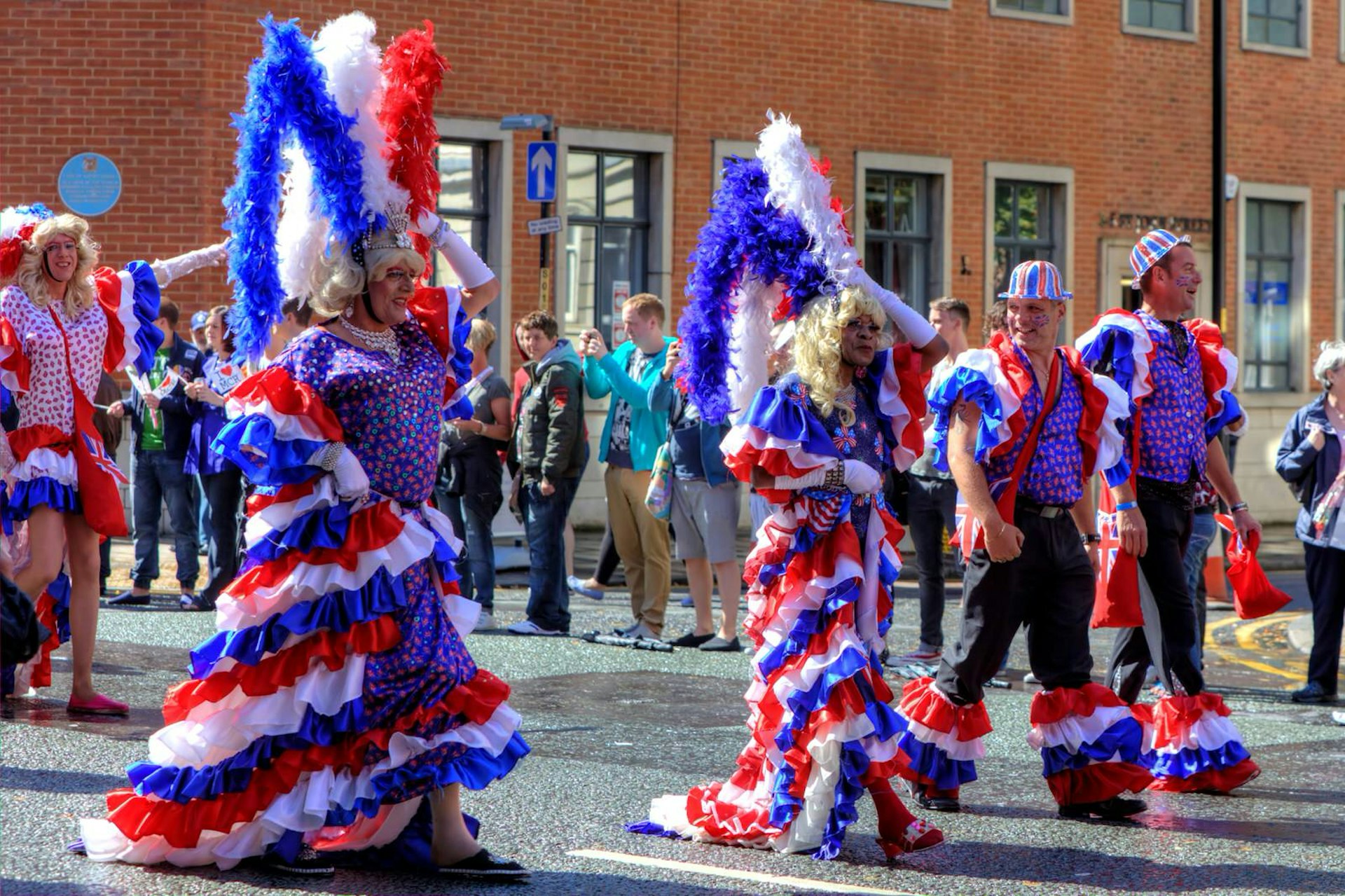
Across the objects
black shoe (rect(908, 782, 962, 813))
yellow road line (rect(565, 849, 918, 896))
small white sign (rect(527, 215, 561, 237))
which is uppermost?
small white sign (rect(527, 215, 561, 237))

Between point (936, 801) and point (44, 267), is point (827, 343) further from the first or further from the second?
point (44, 267)

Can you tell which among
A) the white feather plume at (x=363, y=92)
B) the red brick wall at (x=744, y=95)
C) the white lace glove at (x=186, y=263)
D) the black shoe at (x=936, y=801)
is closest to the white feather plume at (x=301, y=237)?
the white feather plume at (x=363, y=92)

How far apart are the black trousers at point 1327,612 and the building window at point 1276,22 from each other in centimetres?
1607

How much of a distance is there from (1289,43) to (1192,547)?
18243 mm

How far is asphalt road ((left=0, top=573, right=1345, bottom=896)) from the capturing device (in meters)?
5.70

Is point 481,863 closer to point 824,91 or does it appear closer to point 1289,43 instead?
point 824,91

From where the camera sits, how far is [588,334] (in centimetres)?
1143

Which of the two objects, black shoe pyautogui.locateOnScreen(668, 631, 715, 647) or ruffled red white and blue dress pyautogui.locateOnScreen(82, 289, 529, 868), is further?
black shoe pyautogui.locateOnScreen(668, 631, 715, 647)

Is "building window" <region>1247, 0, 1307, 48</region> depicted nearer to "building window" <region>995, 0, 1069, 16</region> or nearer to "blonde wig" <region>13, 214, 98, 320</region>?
"building window" <region>995, 0, 1069, 16</region>

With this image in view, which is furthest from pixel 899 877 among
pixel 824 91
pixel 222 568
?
pixel 824 91

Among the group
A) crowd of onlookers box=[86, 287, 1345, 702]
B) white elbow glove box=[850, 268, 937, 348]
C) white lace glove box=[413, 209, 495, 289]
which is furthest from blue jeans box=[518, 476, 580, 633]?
white lace glove box=[413, 209, 495, 289]

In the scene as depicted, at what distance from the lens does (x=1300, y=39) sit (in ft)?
83.6

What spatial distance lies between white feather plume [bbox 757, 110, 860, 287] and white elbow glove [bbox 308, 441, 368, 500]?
1.86 metres

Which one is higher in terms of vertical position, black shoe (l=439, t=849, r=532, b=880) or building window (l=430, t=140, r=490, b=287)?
building window (l=430, t=140, r=490, b=287)
